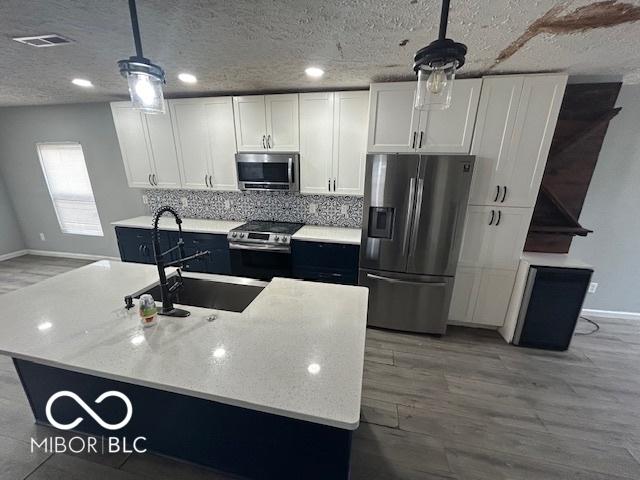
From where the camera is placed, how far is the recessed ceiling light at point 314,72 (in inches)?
83.6

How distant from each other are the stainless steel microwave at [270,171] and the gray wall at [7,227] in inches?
185

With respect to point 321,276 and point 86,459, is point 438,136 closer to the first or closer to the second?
point 321,276

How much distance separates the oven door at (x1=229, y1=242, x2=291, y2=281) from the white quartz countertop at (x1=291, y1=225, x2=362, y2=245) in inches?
9.9

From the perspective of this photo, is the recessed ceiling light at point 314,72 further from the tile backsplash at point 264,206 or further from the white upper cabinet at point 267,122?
the tile backsplash at point 264,206

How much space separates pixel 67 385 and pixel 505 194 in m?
3.48

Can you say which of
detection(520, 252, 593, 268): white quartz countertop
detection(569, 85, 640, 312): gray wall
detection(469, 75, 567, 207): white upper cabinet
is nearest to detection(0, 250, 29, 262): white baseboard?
detection(469, 75, 567, 207): white upper cabinet

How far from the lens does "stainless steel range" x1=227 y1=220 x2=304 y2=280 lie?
2.88m

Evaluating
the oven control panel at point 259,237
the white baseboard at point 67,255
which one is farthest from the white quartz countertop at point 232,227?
the white baseboard at point 67,255

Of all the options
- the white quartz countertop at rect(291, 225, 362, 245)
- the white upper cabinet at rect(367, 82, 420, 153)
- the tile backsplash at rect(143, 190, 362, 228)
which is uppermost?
the white upper cabinet at rect(367, 82, 420, 153)

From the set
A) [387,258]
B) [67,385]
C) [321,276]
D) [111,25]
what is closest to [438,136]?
[387,258]

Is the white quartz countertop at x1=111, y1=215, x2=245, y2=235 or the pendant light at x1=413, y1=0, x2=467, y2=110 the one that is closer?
the pendant light at x1=413, y1=0, x2=467, y2=110

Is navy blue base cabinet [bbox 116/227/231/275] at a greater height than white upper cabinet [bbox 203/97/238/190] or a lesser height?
lesser

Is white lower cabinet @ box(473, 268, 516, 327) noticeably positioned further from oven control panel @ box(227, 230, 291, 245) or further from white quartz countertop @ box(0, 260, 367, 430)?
oven control panel @ box(227, 230, 291, 245)

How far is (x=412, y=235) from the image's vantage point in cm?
243
